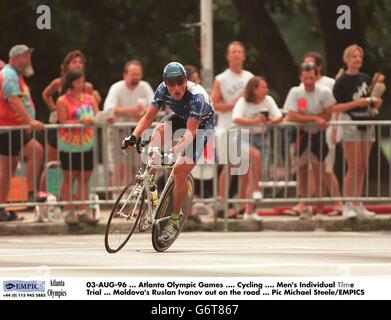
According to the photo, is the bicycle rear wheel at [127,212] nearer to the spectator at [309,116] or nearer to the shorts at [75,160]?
the shorts at [75,160]

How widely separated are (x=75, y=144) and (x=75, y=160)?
0.18 meters

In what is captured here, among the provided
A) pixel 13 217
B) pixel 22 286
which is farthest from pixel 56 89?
pixel 22 286

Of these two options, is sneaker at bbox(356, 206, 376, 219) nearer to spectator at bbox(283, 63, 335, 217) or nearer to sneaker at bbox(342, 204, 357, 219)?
sneaker at bbox(342, 204, 357, 219)

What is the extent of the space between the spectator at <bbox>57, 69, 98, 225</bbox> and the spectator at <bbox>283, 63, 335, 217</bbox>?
2279mm

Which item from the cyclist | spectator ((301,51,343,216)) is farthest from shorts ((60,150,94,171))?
the cyclist

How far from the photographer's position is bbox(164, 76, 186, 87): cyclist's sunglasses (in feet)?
41.1

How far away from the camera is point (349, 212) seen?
16.5 m

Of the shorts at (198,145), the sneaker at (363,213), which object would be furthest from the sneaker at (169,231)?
the sneaker at (363,213)

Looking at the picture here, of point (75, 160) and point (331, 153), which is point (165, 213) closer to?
point (75, 160)

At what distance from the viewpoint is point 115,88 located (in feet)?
57.2

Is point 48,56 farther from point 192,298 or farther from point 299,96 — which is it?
point 192,298

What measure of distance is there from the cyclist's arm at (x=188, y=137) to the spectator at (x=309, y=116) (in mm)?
3925

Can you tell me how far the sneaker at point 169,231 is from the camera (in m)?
13.3

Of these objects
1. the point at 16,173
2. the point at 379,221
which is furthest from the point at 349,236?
the point at 16,173
